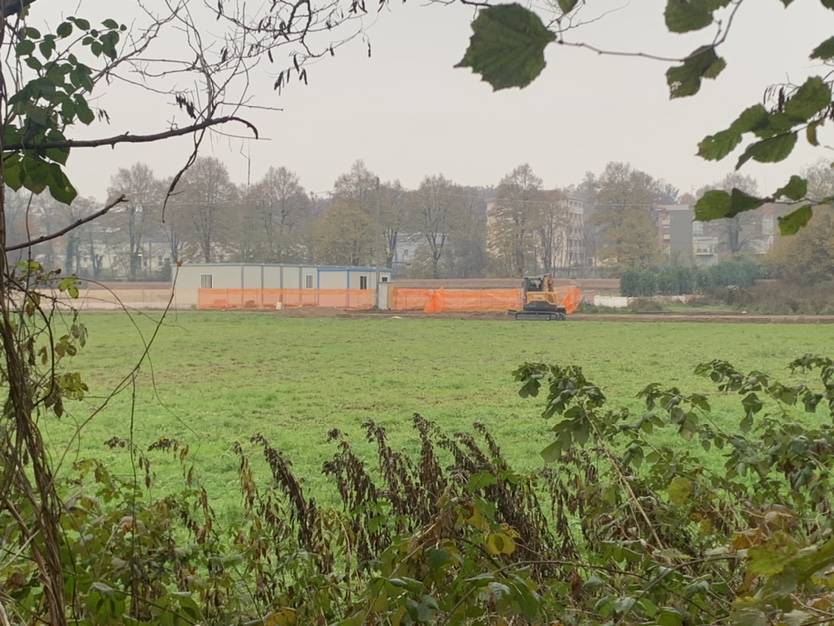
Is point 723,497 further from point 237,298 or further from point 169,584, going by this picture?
point 237,298

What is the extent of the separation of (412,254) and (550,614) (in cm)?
2026

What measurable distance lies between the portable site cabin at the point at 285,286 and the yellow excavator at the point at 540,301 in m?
5.88

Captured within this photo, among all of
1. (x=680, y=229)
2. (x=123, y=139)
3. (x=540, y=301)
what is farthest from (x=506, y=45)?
(x=540, y=301)

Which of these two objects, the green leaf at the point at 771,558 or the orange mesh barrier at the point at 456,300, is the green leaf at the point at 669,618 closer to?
the green leaf at the point at 771,558

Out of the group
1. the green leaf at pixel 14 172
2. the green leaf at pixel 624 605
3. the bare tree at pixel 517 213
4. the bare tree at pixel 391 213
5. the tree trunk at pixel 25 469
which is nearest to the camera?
the tree trunk at pixel 25 469

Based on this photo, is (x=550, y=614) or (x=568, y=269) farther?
(x=568, y=269)

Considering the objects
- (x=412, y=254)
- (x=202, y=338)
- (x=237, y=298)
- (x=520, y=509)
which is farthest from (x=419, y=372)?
(x=237, y=298)

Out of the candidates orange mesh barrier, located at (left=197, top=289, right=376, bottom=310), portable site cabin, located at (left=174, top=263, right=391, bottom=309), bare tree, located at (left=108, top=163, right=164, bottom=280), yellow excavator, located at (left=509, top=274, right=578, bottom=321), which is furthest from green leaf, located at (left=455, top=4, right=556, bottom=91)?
orange mesh barrier, located at (left=197, top=289, right=376, bottom=310)

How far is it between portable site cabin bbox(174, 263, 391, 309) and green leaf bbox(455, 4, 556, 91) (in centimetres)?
2471

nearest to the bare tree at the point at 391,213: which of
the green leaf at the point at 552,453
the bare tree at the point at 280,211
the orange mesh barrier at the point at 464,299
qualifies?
the bare tree at the point at 280,211

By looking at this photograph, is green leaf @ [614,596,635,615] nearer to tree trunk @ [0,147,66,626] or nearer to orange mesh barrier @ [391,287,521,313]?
tree trunk @ [0,147,66,626]

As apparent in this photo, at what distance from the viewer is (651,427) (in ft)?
4.49

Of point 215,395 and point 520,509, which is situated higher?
point 520,509

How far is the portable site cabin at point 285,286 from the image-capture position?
2575 centimetres
